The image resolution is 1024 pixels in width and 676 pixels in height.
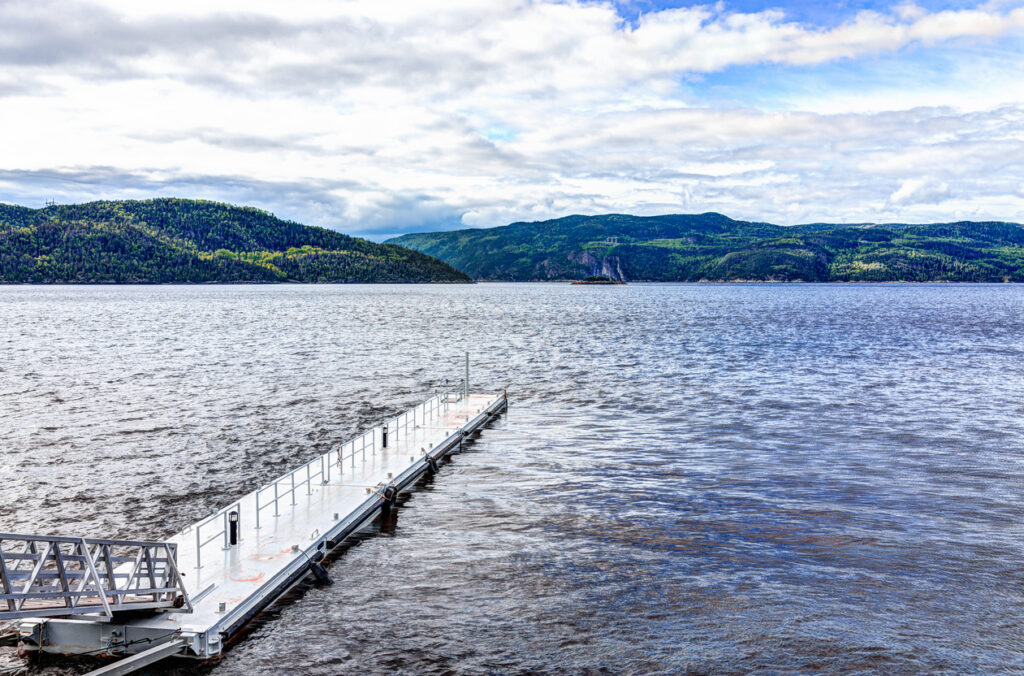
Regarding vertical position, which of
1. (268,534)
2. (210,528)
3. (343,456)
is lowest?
(268,534)

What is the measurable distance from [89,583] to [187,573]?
2.99 m

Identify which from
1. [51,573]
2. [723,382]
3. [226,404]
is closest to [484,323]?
[723,382]

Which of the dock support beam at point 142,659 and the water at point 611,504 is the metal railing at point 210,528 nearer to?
the water at point 611,504

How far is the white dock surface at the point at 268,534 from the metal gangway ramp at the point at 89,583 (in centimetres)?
62

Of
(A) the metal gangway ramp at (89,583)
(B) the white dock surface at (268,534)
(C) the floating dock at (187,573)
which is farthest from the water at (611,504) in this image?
(A) the metal gangway ramp at (89,583)

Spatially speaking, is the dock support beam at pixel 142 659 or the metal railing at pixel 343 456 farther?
the metal railing at pixel 343 456

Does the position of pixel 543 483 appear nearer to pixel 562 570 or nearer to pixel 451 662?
pixel 562 570

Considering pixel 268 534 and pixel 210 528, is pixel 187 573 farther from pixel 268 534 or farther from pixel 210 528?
pixel 210 528

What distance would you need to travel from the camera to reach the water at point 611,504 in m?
19.4

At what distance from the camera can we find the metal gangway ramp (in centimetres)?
1560

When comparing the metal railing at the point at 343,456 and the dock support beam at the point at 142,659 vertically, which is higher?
the metal railing at the point at 343,456

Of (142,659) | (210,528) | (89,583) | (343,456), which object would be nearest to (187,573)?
(89,583)

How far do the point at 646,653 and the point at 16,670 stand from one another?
51.2 ft

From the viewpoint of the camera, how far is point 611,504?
3023cm
